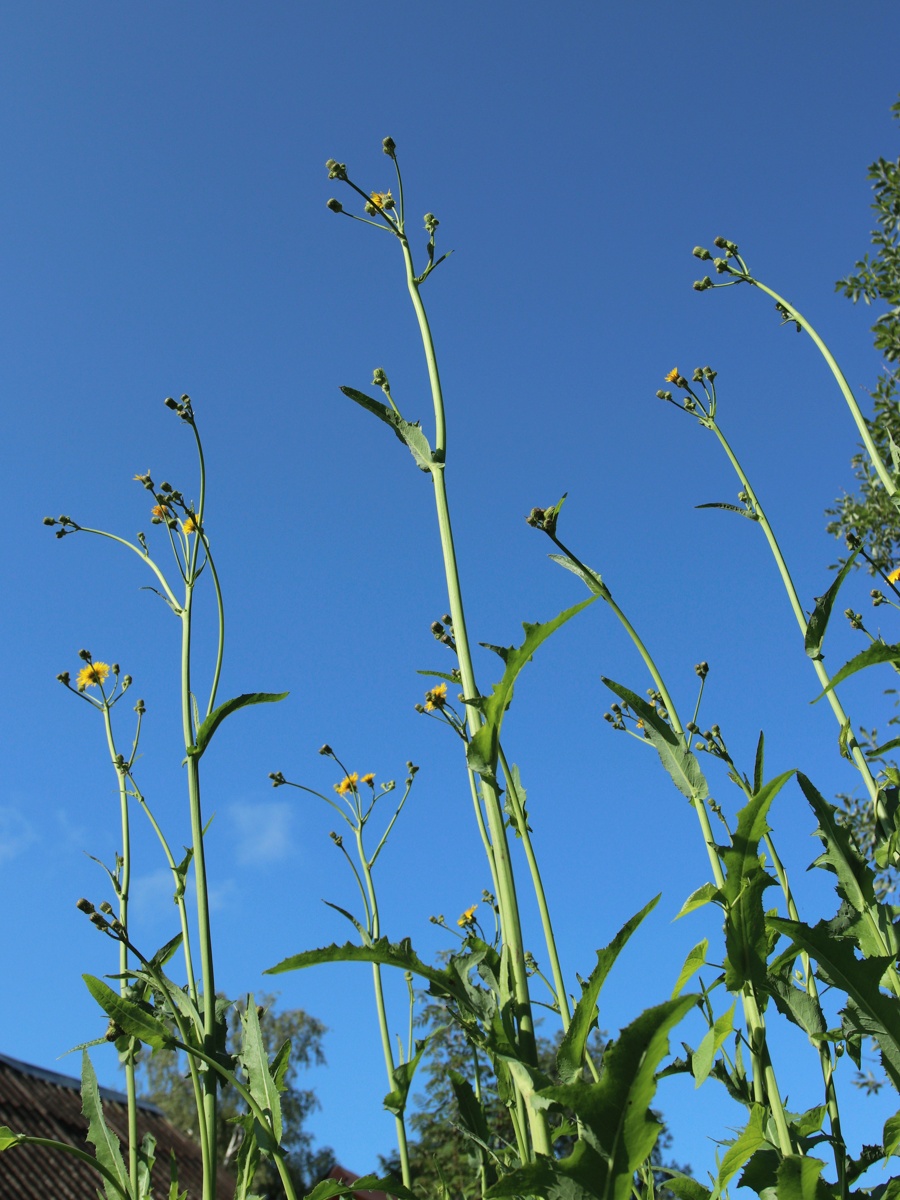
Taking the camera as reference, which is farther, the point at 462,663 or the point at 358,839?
the point at 358,839

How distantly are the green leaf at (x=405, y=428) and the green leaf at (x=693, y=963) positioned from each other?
3.02 ft

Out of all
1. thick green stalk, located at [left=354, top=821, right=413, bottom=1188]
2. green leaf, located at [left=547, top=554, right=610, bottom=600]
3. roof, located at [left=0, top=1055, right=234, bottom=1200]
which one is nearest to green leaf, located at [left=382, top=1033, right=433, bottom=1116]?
thick green stalk, located at [left=354, top=821, right=413, bottom=1188]

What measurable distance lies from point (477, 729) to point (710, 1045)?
23.2 inches

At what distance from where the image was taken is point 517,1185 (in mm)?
958

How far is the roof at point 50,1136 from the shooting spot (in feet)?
29.0

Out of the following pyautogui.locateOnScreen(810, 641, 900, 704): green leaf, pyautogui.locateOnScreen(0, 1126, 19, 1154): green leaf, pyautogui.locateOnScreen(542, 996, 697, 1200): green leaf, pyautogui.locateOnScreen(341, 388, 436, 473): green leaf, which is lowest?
pyautogui.locateOnScreen(542, 996, 697, 1200): green leaf

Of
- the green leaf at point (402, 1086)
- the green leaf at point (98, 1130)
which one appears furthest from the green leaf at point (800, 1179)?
the green leaf at point (98, 1130)

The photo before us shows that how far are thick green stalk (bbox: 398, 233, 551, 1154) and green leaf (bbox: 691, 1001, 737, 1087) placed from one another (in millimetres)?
323

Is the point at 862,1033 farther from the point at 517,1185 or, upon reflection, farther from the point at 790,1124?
the point at 517,1185

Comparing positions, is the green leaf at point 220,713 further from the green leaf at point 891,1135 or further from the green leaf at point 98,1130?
the green leaf at point 891,1135

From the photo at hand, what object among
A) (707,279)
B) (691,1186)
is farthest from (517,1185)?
(707,279)

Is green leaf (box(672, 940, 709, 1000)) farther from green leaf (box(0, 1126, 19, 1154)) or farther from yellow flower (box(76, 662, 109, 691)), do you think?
yellow flower (box(76, 662, 109, 691))

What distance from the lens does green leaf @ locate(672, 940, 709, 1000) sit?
1.26 meters

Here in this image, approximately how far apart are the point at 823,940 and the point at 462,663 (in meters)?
0.63
